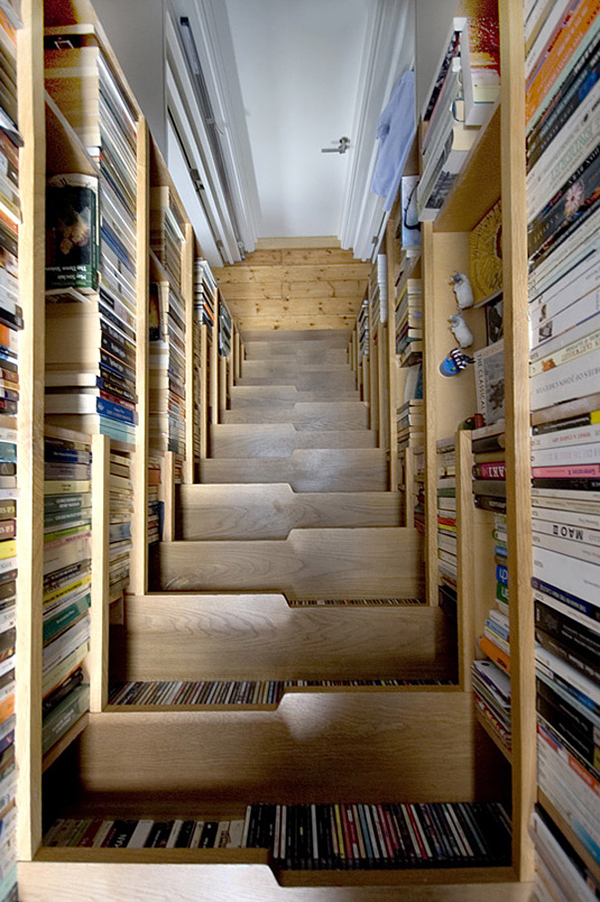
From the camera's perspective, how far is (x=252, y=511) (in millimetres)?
1764

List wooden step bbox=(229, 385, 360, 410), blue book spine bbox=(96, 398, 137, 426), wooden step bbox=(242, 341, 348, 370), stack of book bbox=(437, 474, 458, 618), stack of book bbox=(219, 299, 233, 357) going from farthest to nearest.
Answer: wooden step bbox=(242, 341, 348, 370) < wooden step bbox=(229, 385, 360, 410) < stack of book bbox=(219, 299, 233, 357) < stack of book bbox=(437, 474, 458, 618) < blue book spine bbox=(96, 398, 137, 426)

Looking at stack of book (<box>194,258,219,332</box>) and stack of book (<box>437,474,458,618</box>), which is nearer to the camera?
stack of book (<box>437,474,458,618</box>)

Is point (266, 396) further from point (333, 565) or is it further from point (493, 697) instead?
point (493, 697)

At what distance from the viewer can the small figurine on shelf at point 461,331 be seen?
1.34 meters

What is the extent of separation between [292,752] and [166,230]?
1.48 m

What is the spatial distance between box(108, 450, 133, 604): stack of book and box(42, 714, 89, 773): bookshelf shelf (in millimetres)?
274

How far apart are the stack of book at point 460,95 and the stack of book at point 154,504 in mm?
1033

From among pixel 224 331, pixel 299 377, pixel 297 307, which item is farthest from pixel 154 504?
pixel 297 307

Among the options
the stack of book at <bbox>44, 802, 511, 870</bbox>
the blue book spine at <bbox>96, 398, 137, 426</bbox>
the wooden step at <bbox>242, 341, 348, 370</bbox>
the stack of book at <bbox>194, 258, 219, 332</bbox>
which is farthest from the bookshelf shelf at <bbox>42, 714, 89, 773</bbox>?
the wooden step at <bbox>242, 341, 348, 370</bbox>

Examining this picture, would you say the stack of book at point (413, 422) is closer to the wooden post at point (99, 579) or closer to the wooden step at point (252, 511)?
the wooden step at point (252, 511)

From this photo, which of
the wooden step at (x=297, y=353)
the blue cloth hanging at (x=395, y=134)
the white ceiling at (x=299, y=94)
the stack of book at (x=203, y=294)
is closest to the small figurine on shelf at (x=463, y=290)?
the blue cloth hanging at (x=395, y=134)

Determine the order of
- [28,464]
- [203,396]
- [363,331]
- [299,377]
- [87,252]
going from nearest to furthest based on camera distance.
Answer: [28,464], [87,252], [203,396], [363,331], [299,377]

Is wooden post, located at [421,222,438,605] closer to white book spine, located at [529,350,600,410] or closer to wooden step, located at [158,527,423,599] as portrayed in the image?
wooden step, located at [158,527,423,599]

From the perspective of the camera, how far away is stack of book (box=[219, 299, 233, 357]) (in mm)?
2705
